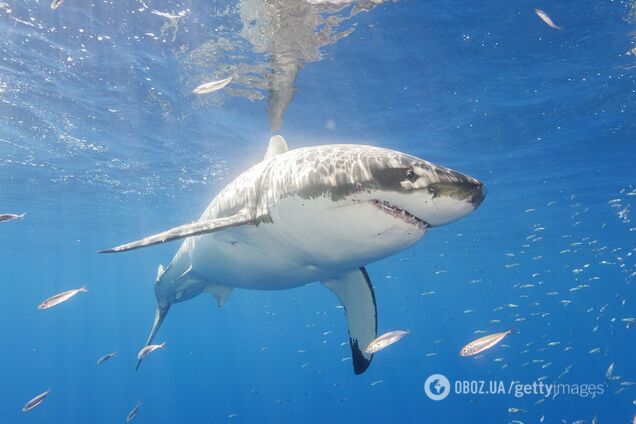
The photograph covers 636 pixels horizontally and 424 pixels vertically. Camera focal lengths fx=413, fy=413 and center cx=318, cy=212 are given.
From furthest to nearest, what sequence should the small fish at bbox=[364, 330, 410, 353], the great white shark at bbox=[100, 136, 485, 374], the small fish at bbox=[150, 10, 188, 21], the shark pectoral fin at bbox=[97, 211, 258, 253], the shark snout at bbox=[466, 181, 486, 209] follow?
the small fish at bbox=[150, 10, 188, 21], the small fish at bbox=[364, 330, 410, 353], the shark pectoral fin at bbox=[97, 211, 258, 253], the great white shark at bbox=[100, 136, 485, 374], the shark snout at bbox=[466, 181, 486, 209]

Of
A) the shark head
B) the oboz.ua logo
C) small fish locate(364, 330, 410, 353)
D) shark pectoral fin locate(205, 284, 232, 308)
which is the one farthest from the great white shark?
the oboz.ua logo

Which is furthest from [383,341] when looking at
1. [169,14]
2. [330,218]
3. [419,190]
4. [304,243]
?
[169,14]

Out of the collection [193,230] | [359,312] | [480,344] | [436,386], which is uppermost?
[193,230]

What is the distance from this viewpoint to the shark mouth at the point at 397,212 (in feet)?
9.80

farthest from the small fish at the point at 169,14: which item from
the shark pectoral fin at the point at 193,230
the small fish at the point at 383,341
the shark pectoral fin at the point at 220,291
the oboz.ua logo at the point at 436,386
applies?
the oboz.ua logo at the point at 436,386

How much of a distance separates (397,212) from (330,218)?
0.58 meters

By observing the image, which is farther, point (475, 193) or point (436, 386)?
point (436, 386)

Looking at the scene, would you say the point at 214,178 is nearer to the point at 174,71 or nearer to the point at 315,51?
the point at 174,71

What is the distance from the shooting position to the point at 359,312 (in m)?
5.95

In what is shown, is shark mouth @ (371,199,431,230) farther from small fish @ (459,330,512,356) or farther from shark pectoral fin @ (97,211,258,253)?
small fish @ (459,330,512,356)

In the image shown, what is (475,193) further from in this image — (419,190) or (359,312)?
(359,312)

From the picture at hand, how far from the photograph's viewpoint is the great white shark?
113 inches

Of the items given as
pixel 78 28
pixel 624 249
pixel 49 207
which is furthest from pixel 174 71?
pixel 624 249

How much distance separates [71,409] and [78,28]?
245 feet
